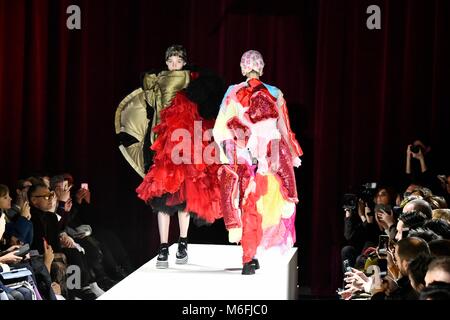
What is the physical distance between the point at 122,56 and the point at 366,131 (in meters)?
1.81

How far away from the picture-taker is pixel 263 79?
21.4 ft

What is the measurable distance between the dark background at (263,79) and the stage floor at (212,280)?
0.95 m

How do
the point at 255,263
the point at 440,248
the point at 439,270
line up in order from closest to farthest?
1. the point at 439,270
2. the point at 440,248
3. the point at 255,263

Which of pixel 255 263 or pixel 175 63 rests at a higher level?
pixel 175 63

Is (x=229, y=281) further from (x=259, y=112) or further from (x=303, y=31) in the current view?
(x=303, y=31)

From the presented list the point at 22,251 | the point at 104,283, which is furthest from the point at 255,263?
the point at 22,251

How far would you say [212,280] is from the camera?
4.77 metres

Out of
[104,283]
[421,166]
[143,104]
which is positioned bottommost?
[104,283]

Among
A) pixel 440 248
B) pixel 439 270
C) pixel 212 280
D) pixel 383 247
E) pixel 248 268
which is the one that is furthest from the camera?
pixel 248 268

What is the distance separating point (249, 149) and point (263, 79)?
5.44 feet

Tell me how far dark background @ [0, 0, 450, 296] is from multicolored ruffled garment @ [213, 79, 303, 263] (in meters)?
1.39

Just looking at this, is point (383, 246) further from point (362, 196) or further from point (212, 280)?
point (362, 196)

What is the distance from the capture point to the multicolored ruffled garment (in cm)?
491

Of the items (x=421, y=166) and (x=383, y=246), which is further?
(x=421, y=166)
